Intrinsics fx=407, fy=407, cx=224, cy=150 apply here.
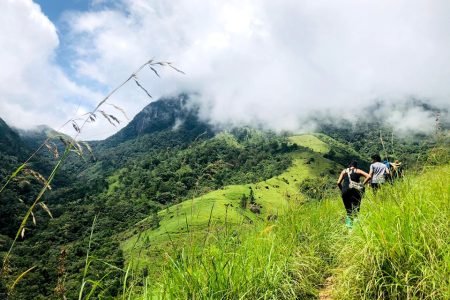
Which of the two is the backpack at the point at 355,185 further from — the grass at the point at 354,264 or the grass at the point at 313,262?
the grass at the point at 354,264

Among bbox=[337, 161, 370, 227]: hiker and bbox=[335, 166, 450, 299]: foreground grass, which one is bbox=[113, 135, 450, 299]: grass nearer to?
bbox=[335, 166, 450, 299]: foreground grass

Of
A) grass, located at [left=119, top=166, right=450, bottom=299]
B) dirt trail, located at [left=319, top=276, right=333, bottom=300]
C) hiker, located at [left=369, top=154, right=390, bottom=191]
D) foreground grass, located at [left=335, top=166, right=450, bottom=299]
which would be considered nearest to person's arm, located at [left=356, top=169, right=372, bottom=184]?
hiker, located at [left=369, top=154, right=390, bottom=191]

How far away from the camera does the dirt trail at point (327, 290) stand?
5.25 metres

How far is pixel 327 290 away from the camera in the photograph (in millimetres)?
5551

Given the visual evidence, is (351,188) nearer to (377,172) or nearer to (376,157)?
(377,172)

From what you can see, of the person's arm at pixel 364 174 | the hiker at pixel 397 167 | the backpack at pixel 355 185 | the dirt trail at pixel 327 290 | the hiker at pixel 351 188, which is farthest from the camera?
the person's arm at pixel 364 174

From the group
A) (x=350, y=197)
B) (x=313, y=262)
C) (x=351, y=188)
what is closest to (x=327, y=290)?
(x=313, y=262)

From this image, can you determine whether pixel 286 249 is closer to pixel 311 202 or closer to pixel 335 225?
pixel 335 225

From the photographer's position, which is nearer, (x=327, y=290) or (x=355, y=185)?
(x=327, y=290)

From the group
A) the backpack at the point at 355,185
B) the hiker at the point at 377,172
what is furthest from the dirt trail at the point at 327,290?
the hiker at the point at 377,172

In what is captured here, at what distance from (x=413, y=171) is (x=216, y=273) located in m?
4.80

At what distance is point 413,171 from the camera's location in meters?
7.40

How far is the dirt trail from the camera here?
5.25 m

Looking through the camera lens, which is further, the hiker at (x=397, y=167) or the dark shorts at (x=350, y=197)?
the dark shorts at (x=350, y=197)
